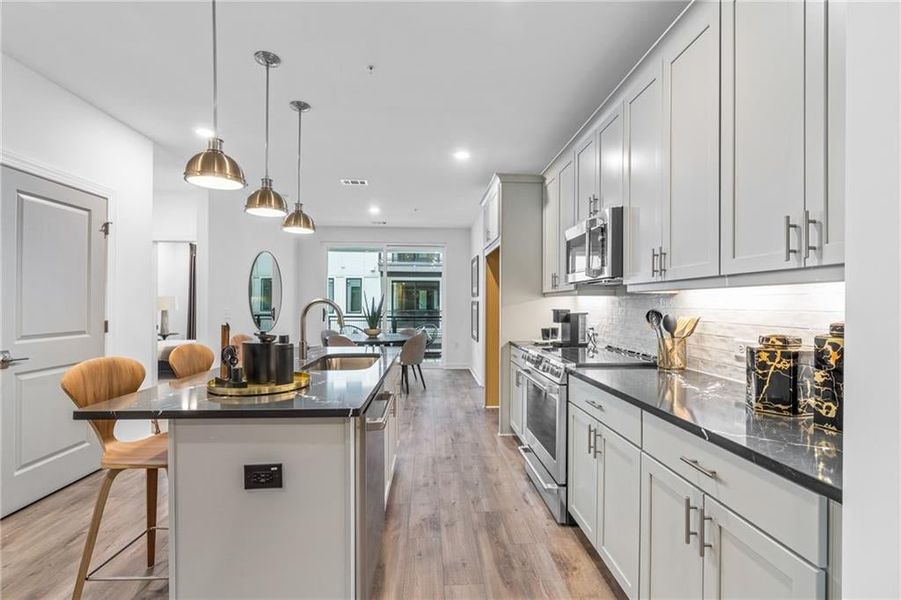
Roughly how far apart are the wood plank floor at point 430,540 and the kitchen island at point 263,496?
0.59m

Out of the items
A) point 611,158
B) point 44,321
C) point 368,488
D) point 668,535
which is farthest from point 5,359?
point 611,158

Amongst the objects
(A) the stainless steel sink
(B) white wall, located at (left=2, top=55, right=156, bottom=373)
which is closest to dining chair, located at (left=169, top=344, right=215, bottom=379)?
(A) the stainless steel sink

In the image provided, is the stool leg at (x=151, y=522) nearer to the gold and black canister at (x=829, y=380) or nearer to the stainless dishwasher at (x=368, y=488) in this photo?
the stainless dishwasher at (x=368, y=488)

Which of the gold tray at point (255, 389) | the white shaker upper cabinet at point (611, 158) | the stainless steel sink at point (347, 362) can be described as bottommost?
the stainless steel sink at point (347, 362)

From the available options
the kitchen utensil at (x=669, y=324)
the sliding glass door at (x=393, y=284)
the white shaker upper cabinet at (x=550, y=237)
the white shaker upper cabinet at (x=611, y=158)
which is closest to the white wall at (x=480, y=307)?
the sliding glass door at (x=393, y=284)

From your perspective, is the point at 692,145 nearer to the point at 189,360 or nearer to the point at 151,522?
the point at 189,360

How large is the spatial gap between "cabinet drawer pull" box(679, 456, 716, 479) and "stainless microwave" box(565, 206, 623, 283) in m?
1.29

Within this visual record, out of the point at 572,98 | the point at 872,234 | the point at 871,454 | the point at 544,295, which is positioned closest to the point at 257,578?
the point at 871,454

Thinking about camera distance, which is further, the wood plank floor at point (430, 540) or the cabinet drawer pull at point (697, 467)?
the wood plank floor at point (430, 540)

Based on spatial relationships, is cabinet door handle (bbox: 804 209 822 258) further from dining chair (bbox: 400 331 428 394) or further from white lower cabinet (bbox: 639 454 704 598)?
dining chair (bbox: 400 331 428 394)

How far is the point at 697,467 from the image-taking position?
1.29 metres

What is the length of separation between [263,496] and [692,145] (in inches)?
85.3

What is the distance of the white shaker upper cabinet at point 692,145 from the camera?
165cm

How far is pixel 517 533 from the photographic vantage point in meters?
2.40
